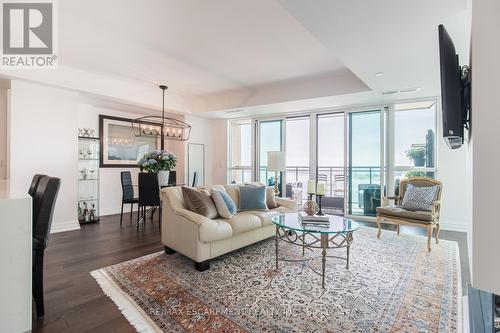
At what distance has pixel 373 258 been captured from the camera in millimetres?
3053

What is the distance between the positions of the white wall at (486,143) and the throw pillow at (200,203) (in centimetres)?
247

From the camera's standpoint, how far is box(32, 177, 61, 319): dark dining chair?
5.91 feet

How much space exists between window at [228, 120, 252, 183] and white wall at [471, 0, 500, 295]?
5.93 metres

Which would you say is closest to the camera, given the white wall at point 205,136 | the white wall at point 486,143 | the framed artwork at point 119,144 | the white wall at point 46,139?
the white wall at point 486,143

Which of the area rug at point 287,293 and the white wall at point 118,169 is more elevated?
the white wall at point 118,169

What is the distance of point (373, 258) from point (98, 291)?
3038mm

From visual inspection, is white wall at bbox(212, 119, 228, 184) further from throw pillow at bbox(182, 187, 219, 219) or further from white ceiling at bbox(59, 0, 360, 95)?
throw pillow at bbox(182, 187, 219, 219)

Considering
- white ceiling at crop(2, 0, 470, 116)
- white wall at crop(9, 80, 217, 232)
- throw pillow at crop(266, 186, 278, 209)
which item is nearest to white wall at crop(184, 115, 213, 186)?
white ceiling at crop(2, 0, 470, 116)

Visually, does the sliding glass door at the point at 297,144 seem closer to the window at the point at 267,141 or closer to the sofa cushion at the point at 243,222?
the window at the point at 267,141

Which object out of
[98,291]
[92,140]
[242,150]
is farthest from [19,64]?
[242,150]

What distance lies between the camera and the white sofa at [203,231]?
2.66 m

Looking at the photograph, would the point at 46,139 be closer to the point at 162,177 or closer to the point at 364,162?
the point at 162,177

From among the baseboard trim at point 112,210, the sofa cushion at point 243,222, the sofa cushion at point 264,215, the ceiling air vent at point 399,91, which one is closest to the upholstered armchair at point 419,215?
the ceiling air vent at point 399,91
